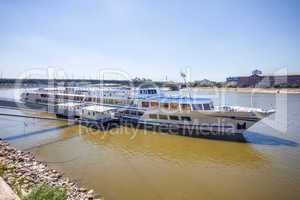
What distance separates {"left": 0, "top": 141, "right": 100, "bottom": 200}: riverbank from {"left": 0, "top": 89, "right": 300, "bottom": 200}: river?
2.49 feet

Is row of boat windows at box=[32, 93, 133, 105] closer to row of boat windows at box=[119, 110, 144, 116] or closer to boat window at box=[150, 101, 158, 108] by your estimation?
row of boat windows at box=[119, 110, 144, 116]

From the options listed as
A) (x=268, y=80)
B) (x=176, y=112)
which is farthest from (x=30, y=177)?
(x=268, y=80)

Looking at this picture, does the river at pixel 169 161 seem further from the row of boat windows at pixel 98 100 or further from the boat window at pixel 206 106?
the row of boat windows at pixel 98 100

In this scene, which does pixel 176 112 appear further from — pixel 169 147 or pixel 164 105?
pixel 169 147

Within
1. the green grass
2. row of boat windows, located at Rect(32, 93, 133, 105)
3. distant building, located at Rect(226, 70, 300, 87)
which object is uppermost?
distant building, located at Rect(226, 70, 300, 87)

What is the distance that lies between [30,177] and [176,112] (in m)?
12.9

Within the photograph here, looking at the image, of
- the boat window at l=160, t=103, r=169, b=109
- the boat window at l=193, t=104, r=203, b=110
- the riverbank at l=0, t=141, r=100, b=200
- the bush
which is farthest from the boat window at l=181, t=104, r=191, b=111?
the bush

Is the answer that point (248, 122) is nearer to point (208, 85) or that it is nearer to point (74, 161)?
point (74, 161)

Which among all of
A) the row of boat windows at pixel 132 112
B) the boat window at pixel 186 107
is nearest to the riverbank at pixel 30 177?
the row of boat windows at pixel 132 112

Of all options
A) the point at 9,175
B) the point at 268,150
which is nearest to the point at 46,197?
the point at 9,175

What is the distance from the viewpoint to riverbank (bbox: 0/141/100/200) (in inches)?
364

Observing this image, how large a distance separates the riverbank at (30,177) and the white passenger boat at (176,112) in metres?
11.4

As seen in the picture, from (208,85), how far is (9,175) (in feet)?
320

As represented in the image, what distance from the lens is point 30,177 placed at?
34.6 ft
